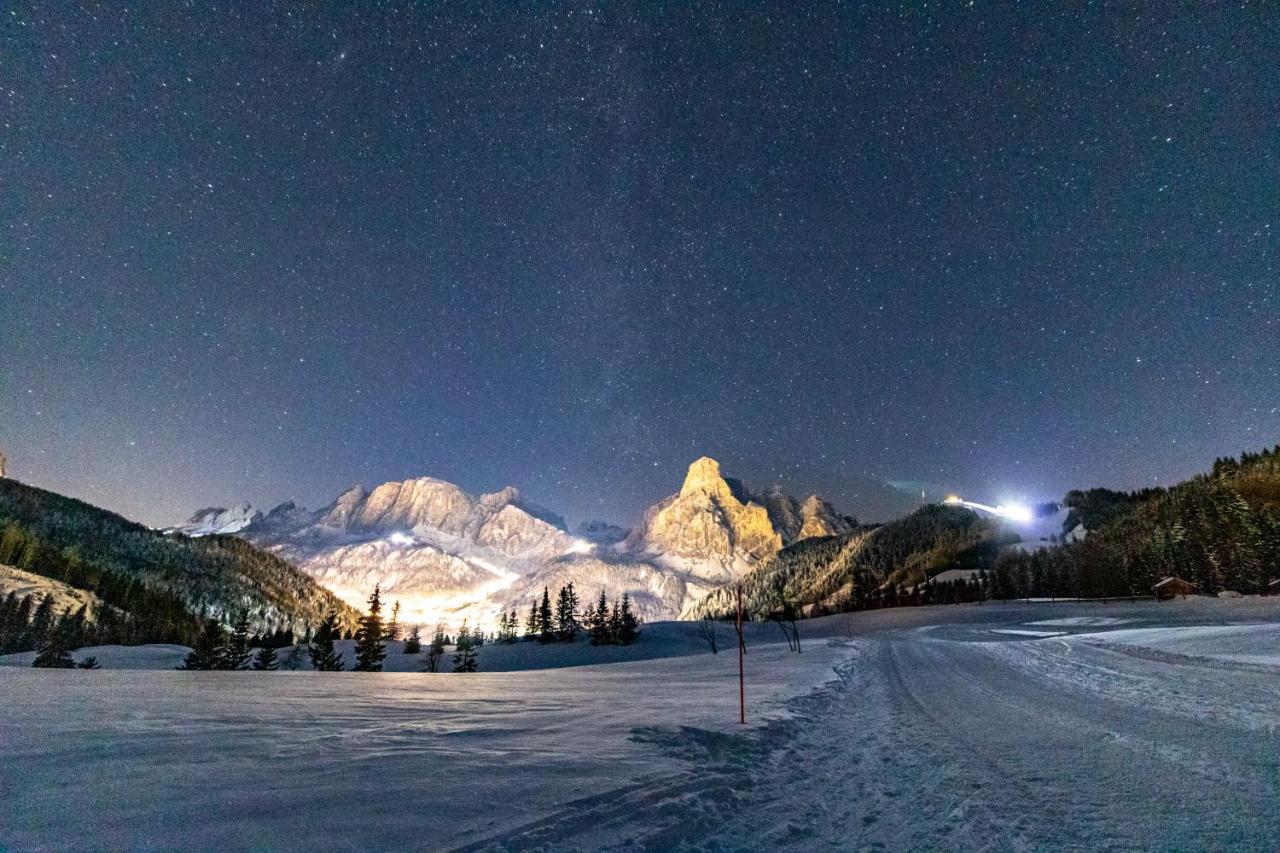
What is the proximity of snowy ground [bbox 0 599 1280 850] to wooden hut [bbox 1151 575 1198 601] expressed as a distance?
7899 centimetres

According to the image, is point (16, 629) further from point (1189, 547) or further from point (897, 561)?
point (897, 561)

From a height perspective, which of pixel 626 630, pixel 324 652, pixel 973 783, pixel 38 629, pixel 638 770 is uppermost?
pixel 638 770

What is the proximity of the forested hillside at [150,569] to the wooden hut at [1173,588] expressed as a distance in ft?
498

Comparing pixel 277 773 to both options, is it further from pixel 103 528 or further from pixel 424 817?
pixel 103 528

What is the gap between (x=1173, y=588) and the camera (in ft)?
233

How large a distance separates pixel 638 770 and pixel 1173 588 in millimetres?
96464

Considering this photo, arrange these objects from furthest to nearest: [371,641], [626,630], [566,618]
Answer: [566,618]
[626,630]
[371,641]

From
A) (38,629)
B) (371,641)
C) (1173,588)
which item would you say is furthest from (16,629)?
(1173,588)

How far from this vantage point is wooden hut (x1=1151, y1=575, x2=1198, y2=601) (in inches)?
2773

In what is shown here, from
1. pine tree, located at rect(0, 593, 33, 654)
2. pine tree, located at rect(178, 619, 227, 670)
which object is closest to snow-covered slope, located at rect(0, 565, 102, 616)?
A: pine tree, located at rect(0, 593, 33, 654)

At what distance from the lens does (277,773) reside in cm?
602

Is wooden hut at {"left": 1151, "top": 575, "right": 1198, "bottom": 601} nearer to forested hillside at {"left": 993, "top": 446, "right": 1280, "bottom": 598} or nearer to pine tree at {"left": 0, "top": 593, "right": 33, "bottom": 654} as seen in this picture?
forested hillside at {"left": 993, "top": 446, "right": 1280, "bottom": 598}

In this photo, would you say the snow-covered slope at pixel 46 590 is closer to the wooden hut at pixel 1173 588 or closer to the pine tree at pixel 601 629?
the pine tree at pixel 601 629

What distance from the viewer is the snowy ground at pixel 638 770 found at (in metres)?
4.61
